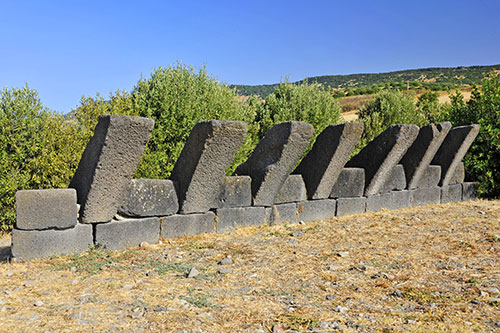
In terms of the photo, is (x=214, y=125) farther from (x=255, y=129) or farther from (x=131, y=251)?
(x=255, y=129)

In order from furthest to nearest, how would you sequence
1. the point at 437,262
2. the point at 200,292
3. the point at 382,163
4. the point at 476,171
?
the point at 476,171
the point at 382,163
the point at 437,262
the point at 200,292

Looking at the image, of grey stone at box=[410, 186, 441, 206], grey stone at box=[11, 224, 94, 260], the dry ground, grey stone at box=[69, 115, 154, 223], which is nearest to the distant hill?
grey stone at box=[410, 186, 441, 206]

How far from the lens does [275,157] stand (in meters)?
6.84

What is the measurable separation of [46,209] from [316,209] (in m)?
4.40

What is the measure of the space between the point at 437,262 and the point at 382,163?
351 cm

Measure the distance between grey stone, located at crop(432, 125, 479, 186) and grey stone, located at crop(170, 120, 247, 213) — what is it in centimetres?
601

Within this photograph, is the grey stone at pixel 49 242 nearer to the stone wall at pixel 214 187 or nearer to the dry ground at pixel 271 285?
the stone wall at pixel 214 187

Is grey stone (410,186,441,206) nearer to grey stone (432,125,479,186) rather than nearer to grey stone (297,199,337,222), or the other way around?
grey stone (432,125,479,186)

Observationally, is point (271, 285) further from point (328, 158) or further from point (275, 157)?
point (328, 158)

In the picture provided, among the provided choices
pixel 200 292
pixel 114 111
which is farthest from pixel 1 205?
pixel 200 292

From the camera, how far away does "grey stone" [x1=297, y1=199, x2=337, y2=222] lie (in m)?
7.64

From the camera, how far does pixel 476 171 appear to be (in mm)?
11094

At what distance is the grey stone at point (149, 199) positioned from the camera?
227 inches

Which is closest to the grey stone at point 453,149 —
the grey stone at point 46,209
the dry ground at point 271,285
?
the dry ground at point 271,285
